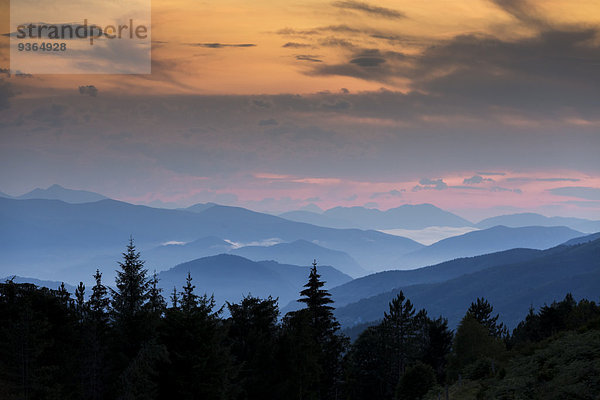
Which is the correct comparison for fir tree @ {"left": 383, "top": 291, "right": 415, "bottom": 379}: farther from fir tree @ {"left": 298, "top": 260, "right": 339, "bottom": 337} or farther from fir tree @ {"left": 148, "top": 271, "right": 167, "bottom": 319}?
fir tree @ {"left": 148, "top": 271, "right": 167, "bottom": 319}

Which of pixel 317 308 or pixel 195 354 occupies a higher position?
pixel 317 308

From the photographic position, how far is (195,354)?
38.1 metres

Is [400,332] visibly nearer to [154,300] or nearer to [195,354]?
[154,300]

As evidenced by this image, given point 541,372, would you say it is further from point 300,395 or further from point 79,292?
point 79,292

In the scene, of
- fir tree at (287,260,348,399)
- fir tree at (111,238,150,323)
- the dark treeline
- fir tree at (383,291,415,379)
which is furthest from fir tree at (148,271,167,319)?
fir tree at (383,291,415,379)

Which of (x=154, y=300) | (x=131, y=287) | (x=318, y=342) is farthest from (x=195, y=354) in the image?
(x=318, y=342)

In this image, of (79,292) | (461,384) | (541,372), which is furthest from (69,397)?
(541,372)

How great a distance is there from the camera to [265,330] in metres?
60.2

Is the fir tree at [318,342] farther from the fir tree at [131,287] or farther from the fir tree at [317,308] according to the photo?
the fir tree at [131,287]

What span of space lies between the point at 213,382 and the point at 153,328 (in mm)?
6929

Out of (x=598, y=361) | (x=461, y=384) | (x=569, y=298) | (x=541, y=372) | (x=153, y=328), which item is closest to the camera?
(x=598, y=361)

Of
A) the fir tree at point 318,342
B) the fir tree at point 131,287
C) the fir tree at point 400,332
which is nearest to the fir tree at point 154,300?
the fir tree at point 131,287

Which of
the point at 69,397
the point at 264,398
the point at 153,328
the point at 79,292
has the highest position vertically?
the point at 79,292

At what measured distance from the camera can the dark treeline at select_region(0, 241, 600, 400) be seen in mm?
29297
